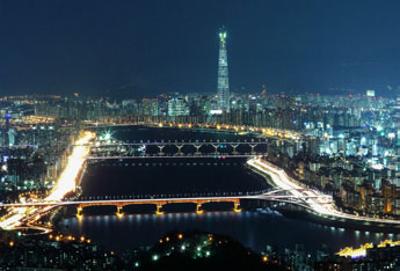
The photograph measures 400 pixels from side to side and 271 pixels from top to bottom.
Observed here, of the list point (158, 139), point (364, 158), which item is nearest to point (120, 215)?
point (364, 158)

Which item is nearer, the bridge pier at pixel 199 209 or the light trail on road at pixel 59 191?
the light trail on road at pixel 59 191

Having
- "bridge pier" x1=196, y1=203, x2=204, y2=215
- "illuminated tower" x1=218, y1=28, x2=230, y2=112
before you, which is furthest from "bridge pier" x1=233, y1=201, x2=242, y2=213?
"illuminated tower" x1=218, y1=28, x2=230, y2=112

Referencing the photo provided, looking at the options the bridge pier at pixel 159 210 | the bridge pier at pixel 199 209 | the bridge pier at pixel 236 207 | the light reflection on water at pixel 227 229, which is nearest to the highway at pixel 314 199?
the light reflection on water at pixel 227 229

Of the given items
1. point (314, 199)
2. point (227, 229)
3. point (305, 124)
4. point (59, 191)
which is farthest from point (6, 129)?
point (227, 229)

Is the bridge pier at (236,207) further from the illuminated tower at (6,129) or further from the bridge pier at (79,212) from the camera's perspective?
the illuminated tower at (6,129)

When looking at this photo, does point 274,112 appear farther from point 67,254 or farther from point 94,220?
point 67,254

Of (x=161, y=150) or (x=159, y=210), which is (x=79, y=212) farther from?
(x=161, y=150)
